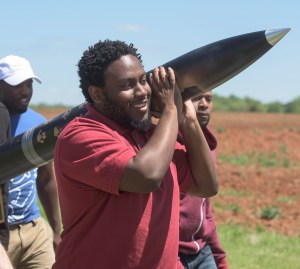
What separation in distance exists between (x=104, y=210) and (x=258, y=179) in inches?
761

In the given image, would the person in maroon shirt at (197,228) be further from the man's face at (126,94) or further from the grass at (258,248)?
the grass at (258,248)

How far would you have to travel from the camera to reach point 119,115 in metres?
3.72

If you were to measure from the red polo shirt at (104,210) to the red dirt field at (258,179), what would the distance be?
1039 centimetres

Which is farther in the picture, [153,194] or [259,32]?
[259,32]

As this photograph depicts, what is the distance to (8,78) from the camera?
6.25m

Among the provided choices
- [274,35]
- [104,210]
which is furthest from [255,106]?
[104,210]

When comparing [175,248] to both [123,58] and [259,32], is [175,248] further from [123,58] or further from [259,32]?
[259,32]

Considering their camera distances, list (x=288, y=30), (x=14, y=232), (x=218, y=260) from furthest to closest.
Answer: (x=14, y=232), (x=218, y=260), (x=288, y=30)

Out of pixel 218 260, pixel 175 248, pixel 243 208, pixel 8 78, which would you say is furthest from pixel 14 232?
pixel 243 208

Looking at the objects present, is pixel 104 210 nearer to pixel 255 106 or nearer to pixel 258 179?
pixel 258 179

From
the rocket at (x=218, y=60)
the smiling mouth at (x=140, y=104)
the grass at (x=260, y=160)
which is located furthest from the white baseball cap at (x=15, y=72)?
the grass at (x=260, y=160)

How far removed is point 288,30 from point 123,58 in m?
1.07

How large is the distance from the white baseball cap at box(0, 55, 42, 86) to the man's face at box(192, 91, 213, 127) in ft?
5.41

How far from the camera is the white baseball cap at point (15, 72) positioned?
6254mm
